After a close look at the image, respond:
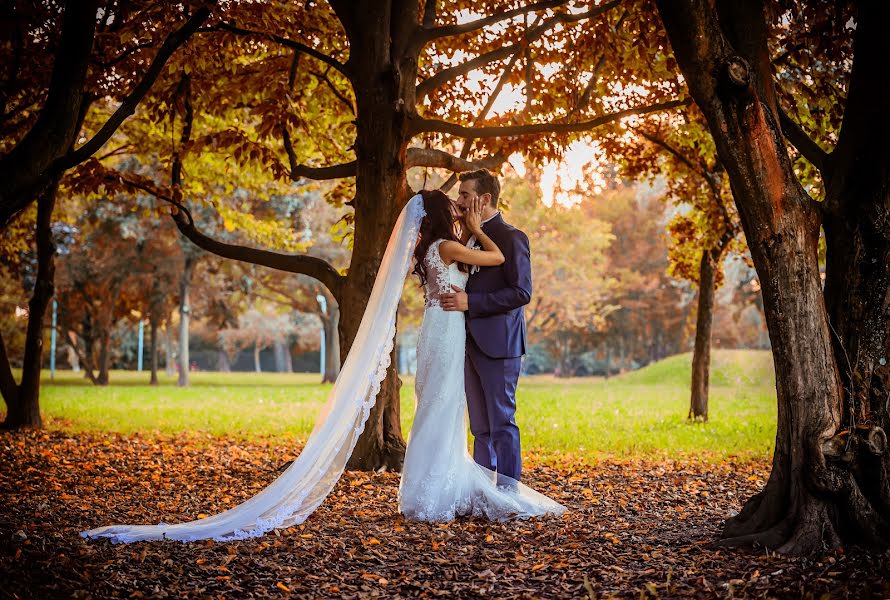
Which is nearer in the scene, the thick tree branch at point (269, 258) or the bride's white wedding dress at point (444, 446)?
the bride's white wedding dress at point (444, 446)

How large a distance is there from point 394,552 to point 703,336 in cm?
996

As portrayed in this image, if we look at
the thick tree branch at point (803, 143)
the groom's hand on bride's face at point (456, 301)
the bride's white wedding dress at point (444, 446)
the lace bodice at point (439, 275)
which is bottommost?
the bride's white wedding dress at point (444, 446)

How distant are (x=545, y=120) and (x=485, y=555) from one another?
289 inches

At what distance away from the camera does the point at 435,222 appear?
6.40m

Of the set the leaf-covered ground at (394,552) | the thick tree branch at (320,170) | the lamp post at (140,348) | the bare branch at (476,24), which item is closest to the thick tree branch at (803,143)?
the leaf-covered ground at (394,552)

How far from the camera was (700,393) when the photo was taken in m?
14.0

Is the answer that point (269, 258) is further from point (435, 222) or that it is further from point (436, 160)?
point (435, 222)

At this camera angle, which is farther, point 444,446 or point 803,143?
point 444,446

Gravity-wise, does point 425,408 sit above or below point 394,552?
above

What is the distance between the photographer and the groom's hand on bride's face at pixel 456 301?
20.6 feet

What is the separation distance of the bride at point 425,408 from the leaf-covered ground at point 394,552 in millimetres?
213

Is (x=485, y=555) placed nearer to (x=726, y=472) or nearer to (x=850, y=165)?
(x=850, y=165)

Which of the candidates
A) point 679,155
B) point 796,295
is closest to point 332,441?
point 796,295

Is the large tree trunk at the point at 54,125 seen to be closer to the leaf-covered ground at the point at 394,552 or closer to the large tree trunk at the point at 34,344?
the leaf-covered ground at the point at 394,552
